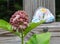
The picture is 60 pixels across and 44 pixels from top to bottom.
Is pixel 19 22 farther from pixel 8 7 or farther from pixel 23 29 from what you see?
pixel 8 7

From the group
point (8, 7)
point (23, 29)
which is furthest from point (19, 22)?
point (8, 7)

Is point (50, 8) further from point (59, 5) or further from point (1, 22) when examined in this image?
point (1, 22)

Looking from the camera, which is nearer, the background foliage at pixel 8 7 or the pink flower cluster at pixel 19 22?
the pink flower cluster at pixel 19 22

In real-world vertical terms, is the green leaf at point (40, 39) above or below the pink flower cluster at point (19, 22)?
below

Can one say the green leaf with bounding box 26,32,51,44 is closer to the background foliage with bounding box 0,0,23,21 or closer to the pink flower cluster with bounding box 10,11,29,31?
the pink flower cluster with bounding box 10,11,29,31

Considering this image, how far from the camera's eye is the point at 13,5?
575cm

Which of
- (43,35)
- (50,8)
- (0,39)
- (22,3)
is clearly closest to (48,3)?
(50,8)

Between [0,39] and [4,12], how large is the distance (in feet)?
4.71

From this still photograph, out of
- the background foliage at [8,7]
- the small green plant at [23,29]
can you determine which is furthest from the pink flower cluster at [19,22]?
the background foliage at [8,7]

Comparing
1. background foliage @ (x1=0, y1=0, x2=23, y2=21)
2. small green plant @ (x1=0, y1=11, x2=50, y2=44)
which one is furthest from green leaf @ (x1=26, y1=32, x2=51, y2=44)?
background foliage @ (x1=0, y1=0, x2=23, y2=21)

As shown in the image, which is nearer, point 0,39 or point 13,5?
point 0,39

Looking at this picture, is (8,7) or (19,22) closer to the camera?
(19,22)

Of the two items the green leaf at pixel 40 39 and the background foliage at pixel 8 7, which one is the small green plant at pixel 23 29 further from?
the background foliage at pixel 8 7

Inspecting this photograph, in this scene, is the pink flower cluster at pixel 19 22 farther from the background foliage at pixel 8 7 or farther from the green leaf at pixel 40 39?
the background foliage at pixel 8 7
